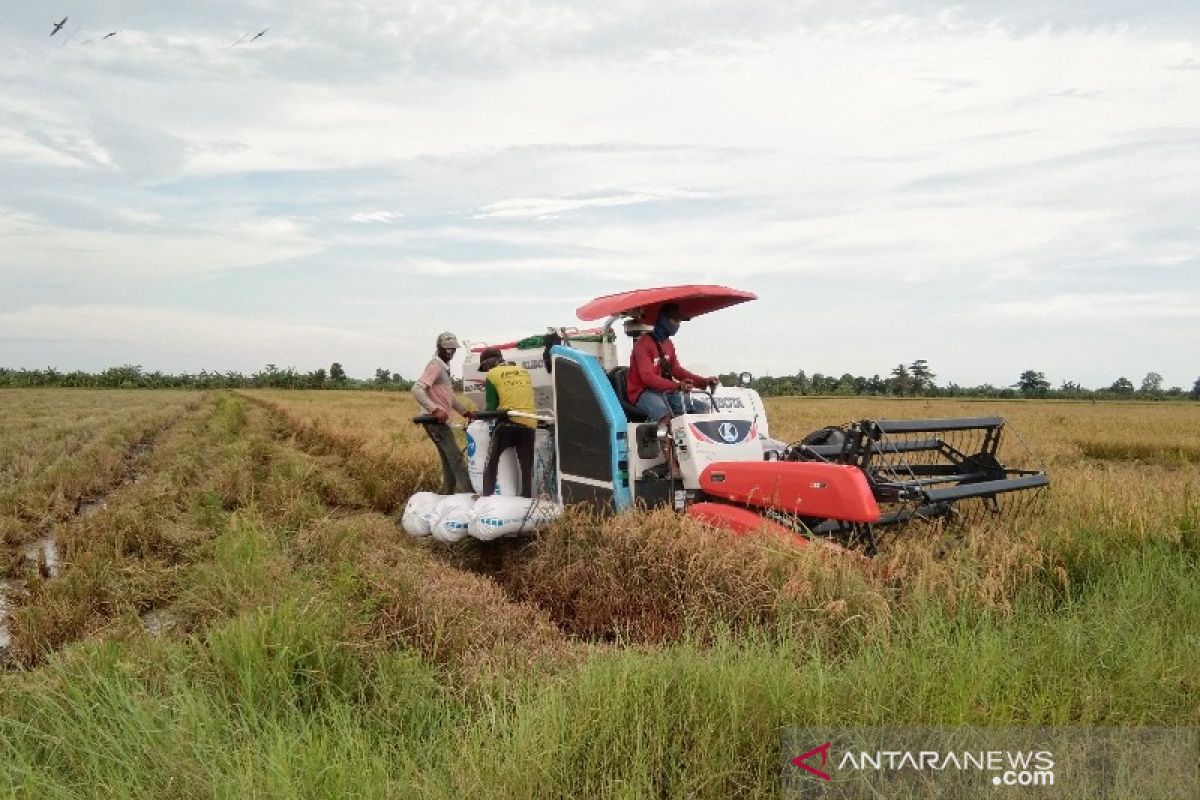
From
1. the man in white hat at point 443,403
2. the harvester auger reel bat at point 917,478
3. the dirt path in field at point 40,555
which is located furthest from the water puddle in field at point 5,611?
the harvester auger reel bat at point 917,478

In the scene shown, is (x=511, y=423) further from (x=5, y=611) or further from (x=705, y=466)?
(x=5, y=611)

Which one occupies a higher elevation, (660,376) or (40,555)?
(660,376)

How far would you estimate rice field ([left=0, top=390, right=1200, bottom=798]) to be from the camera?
123 inches

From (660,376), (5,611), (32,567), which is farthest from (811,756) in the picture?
(32,567)

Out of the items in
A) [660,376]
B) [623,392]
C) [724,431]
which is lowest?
[724,431]

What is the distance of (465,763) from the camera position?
3.13 meters

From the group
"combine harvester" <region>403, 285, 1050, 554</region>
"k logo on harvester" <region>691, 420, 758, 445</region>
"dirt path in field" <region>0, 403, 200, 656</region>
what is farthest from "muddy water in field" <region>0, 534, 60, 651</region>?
"k logo on harvester" <region>691, 420, 758, 445</region>

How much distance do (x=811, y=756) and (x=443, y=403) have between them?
7.37 meters

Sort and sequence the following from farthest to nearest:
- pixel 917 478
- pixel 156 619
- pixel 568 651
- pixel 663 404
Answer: pixel 663 404 < pixel 917 478 < pixel 156 619 < pixel 568 651

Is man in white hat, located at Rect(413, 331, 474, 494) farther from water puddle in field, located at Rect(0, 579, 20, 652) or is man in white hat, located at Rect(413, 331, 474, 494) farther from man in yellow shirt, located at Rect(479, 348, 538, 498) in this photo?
water puddle in field, located at Rect(0, 579, 20, 652)

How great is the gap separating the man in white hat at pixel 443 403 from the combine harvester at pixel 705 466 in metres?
0.72

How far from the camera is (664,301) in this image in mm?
7480

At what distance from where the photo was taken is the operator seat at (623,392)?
749 cm

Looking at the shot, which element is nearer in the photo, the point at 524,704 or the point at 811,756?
the point at 811,756
